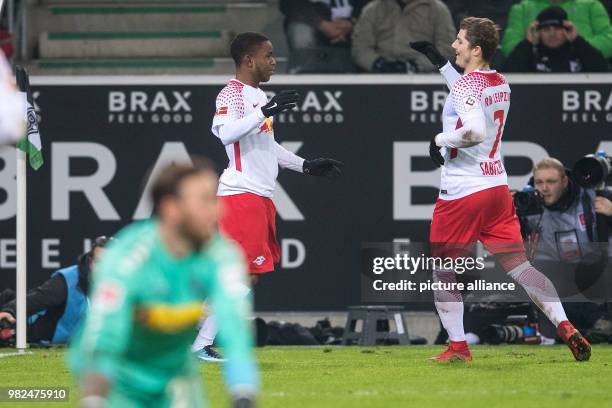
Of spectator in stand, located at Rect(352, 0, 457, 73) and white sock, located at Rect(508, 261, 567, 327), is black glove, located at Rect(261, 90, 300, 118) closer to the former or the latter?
white sock, located at Rect(508, 261, 567, 327)

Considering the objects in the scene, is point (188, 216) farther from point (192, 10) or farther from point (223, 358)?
point (192, 10)

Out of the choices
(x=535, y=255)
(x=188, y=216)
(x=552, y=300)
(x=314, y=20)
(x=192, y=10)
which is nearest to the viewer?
(x=188, y=216)

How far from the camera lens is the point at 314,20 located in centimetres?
1530

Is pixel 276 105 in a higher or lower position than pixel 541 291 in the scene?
higher

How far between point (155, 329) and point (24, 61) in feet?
36.5

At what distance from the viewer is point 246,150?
1012 cm

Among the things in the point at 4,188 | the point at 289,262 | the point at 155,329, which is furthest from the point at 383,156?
the point at 155,329

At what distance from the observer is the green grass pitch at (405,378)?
776 cm

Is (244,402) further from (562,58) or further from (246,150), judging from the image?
(562,58)

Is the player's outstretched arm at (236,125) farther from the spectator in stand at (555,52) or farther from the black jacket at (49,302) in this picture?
the spectator in stand at (555,52)

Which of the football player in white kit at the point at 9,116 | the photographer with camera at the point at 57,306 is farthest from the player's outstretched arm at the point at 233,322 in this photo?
the photographer with camera at the point at 57,306

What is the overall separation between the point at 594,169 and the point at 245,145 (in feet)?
11.6

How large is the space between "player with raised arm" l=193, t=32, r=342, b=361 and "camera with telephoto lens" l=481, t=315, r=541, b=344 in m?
3.17

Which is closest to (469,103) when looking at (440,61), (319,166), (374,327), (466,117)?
(466,117)
